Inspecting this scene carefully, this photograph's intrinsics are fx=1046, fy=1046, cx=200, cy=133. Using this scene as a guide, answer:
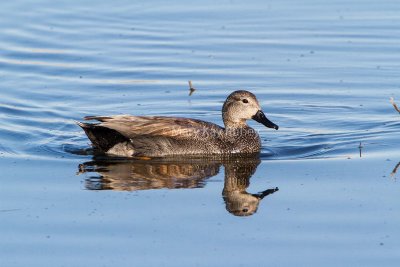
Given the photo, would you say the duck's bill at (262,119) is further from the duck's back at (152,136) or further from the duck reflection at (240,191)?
the duck reflection at (240,191)

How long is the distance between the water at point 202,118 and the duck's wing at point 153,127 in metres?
0.52

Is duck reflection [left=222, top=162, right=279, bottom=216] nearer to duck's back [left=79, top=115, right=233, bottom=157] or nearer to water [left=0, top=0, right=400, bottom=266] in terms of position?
water [left=0, top=0, right=400, bottom=266]

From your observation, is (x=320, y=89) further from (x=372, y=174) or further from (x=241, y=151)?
(x=372, y=174)

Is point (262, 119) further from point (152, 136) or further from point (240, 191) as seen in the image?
point (240, 191)

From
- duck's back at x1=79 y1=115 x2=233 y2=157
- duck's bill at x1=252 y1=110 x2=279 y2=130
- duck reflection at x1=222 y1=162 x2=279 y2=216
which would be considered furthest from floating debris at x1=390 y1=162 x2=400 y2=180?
duck's back at x1=79 y1=115 x2=233 y2=157

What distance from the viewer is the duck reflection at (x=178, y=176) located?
11758 millimetres

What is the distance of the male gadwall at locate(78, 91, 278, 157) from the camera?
14.1 metres

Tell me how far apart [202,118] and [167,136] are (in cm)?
210

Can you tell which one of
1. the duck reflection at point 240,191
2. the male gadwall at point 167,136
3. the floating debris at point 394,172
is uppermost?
the male gadwall at point 167,136

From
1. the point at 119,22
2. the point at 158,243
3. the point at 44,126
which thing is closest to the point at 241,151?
the point at 44,126

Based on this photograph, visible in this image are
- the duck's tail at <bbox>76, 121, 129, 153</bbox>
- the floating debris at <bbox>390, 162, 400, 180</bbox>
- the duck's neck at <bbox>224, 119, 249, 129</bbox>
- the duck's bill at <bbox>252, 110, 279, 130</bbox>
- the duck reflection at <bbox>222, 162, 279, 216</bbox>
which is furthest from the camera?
the duck's neck at <bbox>224, 119, 249, 129</bbox>

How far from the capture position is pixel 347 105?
637 inches

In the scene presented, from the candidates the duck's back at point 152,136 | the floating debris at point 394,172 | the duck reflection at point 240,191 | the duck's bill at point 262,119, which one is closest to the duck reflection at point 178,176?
the duck reflection at point 240,191

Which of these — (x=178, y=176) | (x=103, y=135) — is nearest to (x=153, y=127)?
(x=103, y=135)
